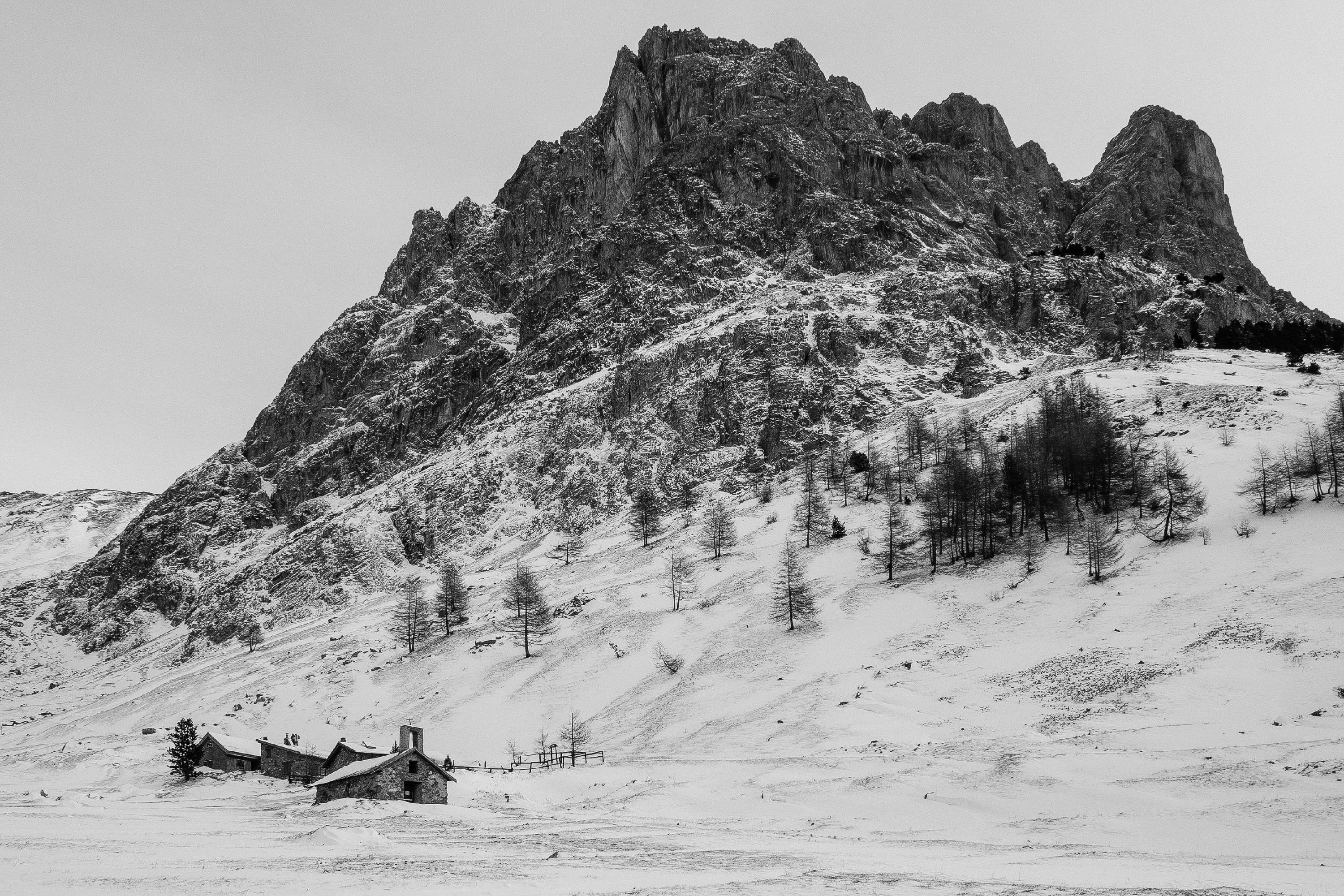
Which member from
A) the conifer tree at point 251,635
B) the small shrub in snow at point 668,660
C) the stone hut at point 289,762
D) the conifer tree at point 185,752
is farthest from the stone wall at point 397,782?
the conifer tree at point 251,635

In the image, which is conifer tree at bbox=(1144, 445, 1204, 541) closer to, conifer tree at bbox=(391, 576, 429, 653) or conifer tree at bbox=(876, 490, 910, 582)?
conifer tree at bbox=(876, 490, 910, 582)

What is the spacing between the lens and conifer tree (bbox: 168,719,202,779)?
2144 inches

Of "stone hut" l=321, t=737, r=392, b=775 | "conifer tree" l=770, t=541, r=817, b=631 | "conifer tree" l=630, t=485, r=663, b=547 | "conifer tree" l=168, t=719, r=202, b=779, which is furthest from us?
"conifer tree" l=630, t=485, r=663, b=547

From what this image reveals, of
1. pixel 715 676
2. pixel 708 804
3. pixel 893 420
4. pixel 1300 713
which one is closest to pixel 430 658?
pixel 715 676

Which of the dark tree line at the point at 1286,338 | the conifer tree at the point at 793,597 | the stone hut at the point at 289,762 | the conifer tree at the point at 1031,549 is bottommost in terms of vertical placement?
the stone hut at the point at 289,762

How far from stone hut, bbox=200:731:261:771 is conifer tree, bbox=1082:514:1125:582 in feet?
183

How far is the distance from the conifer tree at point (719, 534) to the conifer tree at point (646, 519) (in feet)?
26.0

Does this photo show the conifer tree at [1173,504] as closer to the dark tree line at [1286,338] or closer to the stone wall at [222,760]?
the dark tree line at [1286,338]

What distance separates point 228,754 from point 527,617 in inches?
954

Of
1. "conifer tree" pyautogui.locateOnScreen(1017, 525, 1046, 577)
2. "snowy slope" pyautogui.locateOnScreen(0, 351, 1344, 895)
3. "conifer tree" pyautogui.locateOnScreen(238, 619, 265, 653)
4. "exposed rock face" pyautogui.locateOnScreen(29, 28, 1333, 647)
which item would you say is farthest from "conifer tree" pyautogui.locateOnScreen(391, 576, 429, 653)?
"conifer tree" pyautogui.locateOnScreen(1017, 525, 1046, 577)

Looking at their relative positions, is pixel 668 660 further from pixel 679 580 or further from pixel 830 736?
pixel 830 736

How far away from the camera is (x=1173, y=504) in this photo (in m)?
64.7

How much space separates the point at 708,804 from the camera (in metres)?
37.1

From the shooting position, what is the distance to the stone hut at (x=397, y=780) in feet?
134
